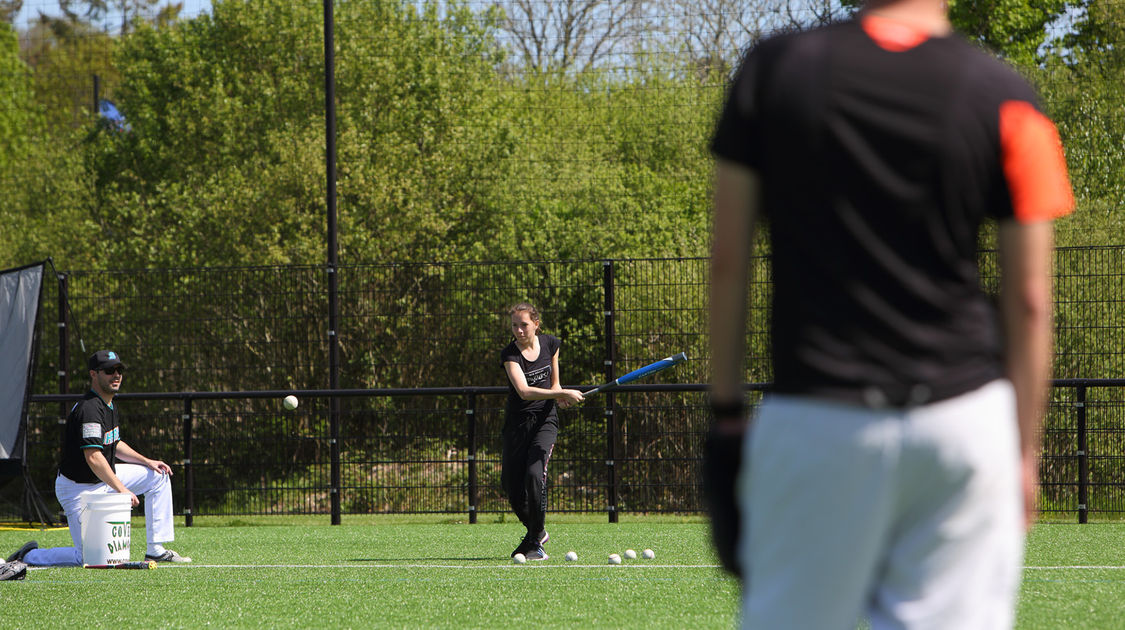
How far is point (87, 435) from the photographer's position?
8547 mm

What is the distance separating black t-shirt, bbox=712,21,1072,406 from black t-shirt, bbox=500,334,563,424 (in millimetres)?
6728

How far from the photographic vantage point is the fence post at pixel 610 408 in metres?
12.8

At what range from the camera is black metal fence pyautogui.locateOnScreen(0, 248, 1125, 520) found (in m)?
12.4

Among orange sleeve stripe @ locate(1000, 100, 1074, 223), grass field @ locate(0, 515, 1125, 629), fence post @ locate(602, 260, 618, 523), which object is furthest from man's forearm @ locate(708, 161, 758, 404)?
fence post @ locate(602, 260, 618, 523)

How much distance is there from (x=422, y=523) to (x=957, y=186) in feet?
37.8

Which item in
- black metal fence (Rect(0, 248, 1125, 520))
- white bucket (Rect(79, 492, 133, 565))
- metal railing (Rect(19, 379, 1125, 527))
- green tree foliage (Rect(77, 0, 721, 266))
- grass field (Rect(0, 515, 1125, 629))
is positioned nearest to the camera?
grass field (Rect(0, 515, 1125, 629))

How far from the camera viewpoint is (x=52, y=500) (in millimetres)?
15430

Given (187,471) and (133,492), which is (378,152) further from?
(133,492)

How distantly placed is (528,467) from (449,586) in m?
1.47

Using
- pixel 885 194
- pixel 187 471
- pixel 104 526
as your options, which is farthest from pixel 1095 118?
pixel 885 194

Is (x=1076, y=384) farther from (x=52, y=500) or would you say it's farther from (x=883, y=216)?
(x=52, y=500)

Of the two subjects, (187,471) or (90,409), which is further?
(187,471)

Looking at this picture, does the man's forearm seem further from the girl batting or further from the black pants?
the black pants

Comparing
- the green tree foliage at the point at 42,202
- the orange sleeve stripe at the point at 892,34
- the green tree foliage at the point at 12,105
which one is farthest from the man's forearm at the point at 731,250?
the green tree foliage at the point at 12,105
